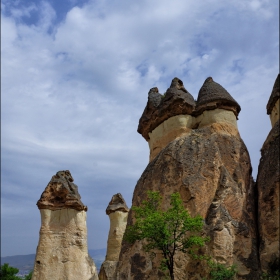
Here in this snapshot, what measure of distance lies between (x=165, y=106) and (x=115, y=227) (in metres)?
14.1

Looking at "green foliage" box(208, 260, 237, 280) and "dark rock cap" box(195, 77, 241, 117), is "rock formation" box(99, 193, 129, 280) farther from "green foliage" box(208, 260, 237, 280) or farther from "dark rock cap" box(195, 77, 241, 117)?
"green foliage" box(208, 260, 237, 280)

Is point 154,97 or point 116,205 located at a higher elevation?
point 154,97

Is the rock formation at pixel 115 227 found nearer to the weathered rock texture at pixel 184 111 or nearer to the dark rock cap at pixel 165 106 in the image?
the dark rock cap at pixel 165 106

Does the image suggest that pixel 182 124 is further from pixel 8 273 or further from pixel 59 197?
pixel 8 273

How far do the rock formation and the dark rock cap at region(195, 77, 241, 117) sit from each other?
14.2 m

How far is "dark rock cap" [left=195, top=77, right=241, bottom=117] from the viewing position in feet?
65.9

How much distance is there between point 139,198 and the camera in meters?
18.9

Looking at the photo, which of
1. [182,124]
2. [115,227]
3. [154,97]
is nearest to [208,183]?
[182,124]

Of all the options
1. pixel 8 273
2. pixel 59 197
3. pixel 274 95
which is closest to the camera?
pixel 274 95

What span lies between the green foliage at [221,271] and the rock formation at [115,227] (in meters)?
15.3

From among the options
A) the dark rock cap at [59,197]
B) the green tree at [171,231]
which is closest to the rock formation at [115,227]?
the dark rock cap at [59,197]

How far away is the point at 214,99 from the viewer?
2014 centimetres

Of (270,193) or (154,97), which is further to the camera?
(154,97)

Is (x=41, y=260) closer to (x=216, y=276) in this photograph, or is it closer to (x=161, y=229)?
(x=161, y=229)
